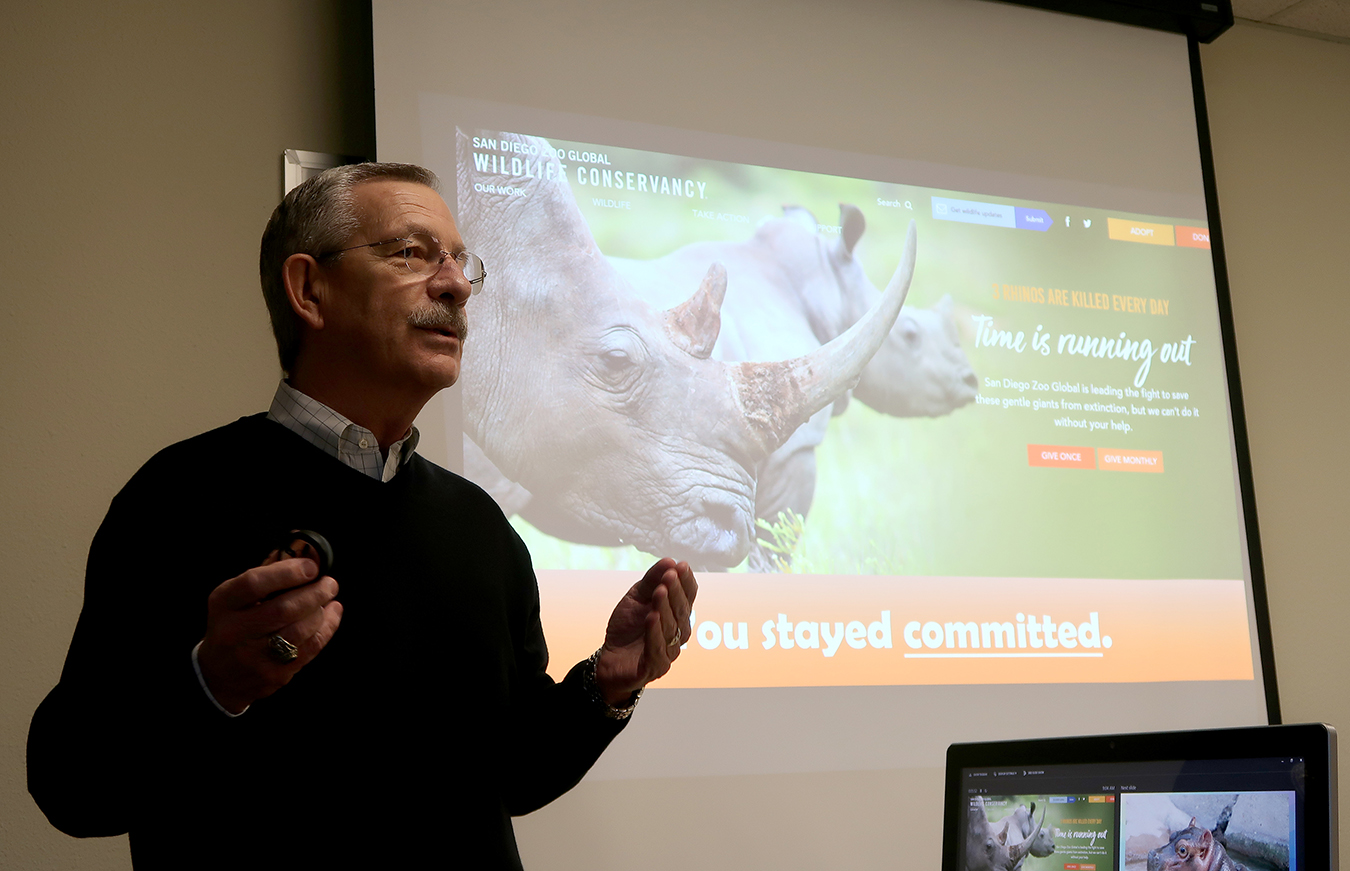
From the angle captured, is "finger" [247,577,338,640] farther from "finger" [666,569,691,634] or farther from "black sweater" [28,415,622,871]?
"finger" [666,569,691,634]

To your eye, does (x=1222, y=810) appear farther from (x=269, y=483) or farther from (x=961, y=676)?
(x=961, y=676)

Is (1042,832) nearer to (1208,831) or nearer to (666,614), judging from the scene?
A: (1208,831)

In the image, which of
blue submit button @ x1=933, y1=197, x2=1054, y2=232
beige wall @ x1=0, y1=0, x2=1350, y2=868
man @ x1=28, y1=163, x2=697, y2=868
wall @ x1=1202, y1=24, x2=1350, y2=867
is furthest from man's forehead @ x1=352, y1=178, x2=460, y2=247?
wall @ x1=1202, y1=24, x2=1350, y2=867

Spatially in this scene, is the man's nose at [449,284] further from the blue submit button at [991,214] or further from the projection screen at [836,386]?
the blue submit button at [991,214]

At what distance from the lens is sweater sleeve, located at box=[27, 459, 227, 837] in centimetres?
100

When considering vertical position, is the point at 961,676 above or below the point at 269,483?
below

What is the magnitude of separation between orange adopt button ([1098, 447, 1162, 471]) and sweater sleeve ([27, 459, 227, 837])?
2.50 meters

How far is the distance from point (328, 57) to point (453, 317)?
160 centimetres

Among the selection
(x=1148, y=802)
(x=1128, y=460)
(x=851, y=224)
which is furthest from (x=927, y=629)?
(x=1148, y=802)

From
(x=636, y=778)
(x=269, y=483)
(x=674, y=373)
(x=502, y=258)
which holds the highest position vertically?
(x=502, y=258)

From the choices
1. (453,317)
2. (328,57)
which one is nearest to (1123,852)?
(453,317)

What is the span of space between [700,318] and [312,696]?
65.4 inches

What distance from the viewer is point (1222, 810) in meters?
1.11

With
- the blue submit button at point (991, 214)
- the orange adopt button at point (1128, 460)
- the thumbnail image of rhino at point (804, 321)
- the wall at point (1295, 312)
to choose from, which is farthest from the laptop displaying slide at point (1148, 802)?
the wall at point (1295, 312)
